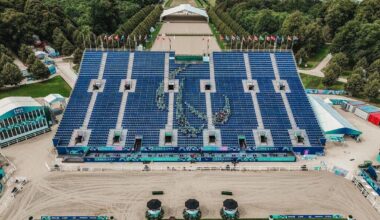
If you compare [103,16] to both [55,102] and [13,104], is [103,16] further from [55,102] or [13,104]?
[13,104]

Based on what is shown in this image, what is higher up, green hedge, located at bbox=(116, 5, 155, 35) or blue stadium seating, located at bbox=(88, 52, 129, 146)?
green hedge, located at bbox=(116, 5, 155, 35)

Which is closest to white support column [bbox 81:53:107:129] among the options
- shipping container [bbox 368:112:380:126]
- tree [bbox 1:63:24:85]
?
tree [bbox 1:63:24:85]

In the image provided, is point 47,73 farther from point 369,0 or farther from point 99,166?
point 369,0

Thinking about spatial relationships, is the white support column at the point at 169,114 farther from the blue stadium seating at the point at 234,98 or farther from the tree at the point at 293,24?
the tree at the point at 293,24

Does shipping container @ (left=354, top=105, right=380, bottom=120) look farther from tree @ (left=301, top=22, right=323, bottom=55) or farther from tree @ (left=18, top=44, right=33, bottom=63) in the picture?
tree @ (left=18, top=44, right=33, bottom=63)

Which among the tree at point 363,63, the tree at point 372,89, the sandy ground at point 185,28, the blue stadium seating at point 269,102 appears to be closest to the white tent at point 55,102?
the blue stadium seating at point 269,102
